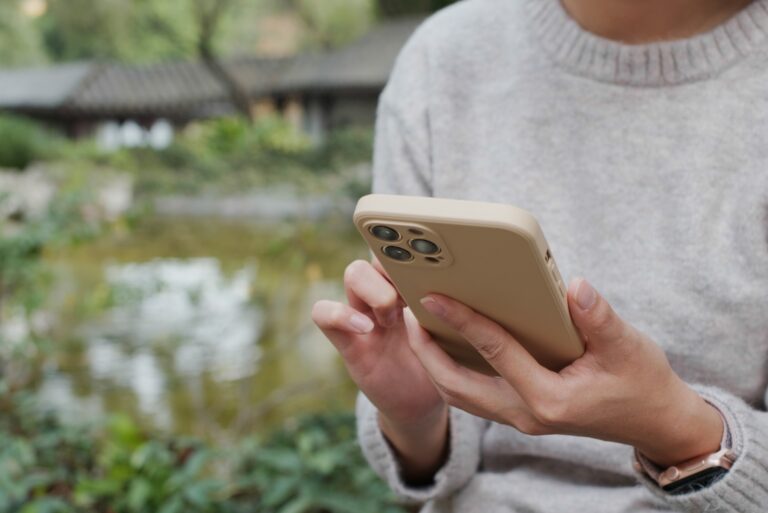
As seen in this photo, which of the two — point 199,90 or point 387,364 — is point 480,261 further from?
point 199,90

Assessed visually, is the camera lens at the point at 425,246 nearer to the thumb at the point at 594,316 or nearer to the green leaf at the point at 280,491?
the thumb at the point at 594,316

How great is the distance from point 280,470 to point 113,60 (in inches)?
617

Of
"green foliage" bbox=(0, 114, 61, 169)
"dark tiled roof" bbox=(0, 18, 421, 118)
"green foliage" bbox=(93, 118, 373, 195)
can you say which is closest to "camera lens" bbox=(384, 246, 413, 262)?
"green foliage" bbox=(93, 118, 373, 195)

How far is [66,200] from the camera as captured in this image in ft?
8.43

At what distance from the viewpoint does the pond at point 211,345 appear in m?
2.63

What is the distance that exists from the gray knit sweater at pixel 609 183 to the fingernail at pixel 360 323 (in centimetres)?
18

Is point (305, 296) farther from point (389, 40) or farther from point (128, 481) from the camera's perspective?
point (389, 40)

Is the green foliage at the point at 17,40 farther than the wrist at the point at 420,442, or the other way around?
the green foliage at the point at 17,40

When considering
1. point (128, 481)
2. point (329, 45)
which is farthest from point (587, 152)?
point (329, 45)

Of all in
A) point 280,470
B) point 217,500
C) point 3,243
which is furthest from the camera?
point 3,243

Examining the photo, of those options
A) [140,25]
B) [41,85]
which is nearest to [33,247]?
[140,25]

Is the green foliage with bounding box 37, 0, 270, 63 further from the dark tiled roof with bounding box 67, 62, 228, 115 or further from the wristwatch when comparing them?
the wristwatch

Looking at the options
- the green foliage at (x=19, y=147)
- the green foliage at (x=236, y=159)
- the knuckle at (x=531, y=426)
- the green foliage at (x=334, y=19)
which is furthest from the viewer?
the green foliage at (x=334, y=19)

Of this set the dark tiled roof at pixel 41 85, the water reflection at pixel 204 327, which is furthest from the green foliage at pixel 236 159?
the water reflection at pixel 204 327
